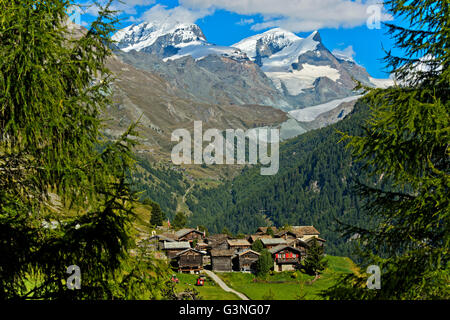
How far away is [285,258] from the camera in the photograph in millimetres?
99375

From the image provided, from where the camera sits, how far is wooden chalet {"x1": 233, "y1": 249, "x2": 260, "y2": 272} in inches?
3844

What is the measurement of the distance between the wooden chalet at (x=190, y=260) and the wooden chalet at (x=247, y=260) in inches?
395

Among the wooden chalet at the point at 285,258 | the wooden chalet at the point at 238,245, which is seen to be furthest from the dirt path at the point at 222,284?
the wooden chalet at the point at 285,258

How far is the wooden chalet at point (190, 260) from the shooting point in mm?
90500

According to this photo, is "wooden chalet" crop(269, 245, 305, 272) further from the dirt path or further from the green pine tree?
the dirt path

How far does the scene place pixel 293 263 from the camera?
99.3 metres

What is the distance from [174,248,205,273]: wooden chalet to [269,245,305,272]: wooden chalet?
17.9 m

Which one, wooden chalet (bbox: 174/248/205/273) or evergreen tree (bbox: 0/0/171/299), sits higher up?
evergreen tree (bbox: 0/0/171/299)

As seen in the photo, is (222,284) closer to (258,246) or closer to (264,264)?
(264,264)

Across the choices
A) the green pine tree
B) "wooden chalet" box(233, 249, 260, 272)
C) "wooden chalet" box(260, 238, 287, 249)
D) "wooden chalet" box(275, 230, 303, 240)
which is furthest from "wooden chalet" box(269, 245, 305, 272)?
"wooden chalet" box(275, 230, 303, 240)

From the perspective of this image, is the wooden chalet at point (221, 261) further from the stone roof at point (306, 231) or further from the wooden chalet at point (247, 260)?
the stone roof at point (306, 231)
